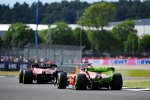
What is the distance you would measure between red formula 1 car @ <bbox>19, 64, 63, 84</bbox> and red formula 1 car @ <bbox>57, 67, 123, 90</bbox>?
5.34 metres

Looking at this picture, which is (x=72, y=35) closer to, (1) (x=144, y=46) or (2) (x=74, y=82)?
(1) (x=144, y=46)

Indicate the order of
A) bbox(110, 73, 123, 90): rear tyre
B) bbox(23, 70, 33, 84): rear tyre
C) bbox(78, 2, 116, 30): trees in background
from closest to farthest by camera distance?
bbox(110, 73, 123, 90): rear tyre → bbox(23, 70, 33, 84): rear tyre → bbox(78, 2, 116, 30): trees in background

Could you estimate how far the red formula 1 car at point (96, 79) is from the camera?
931 inches

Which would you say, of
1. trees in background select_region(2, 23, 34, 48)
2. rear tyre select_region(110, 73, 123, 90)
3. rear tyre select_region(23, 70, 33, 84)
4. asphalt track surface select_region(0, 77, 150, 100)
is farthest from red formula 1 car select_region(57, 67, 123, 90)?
trees in background select_region(2, 23, 34, 48)

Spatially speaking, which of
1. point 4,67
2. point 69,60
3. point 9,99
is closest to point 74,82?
point 9,99

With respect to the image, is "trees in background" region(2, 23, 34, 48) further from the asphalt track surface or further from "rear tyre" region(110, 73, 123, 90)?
the asphalt track surface

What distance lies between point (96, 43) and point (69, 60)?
258 feet

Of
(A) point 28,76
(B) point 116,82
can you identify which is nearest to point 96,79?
(B) point 116,82

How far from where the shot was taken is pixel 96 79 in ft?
78.0

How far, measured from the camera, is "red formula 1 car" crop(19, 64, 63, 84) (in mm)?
29900

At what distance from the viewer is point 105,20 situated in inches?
5428

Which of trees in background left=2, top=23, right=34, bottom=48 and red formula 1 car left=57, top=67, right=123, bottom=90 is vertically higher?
trees in background left=2, top=23, right=34, bottom=48

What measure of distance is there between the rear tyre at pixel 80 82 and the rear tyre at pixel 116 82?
133cm

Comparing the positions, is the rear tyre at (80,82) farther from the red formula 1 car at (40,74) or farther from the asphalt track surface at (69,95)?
the red formula 1 car at (40,74)
